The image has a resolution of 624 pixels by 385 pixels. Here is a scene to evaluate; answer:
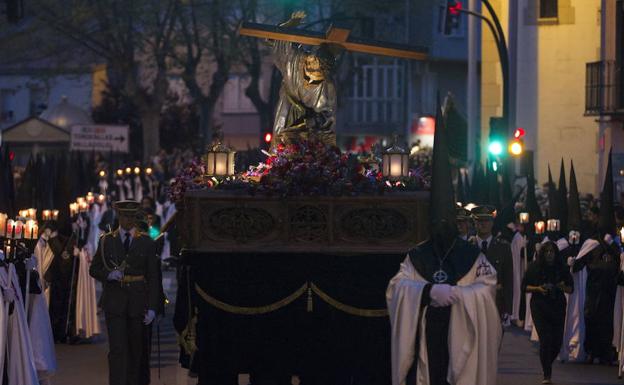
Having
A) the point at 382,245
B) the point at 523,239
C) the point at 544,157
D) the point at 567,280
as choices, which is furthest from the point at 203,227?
the point at 544,157

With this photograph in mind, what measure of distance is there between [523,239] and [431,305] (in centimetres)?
1257

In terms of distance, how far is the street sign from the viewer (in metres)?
42.4

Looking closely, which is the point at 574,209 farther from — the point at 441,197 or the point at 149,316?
the point at 441,197

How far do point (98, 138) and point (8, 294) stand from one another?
29.0 metres

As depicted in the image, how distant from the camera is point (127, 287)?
15414 millimetres

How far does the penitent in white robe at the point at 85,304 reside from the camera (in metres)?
21.9

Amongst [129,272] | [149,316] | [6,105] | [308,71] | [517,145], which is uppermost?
[6,105]

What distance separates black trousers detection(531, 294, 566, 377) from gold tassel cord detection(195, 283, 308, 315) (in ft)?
14.2

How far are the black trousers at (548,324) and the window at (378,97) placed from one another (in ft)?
193

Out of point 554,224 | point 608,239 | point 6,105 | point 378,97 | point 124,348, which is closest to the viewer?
point 124,348

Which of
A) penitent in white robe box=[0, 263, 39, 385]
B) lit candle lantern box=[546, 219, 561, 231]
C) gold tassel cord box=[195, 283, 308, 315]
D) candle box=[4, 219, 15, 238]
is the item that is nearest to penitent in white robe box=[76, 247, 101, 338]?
lit candle lantern box=[546, 219, 561, 231]

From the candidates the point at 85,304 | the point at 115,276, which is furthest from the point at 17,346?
the point at 85,304

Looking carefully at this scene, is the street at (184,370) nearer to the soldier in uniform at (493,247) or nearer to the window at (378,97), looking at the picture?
the soldier in uniform at (493,247)

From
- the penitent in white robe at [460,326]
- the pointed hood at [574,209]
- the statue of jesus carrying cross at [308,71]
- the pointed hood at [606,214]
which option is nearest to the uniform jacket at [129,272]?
the statue of jesus carrying cross at [308,71]
